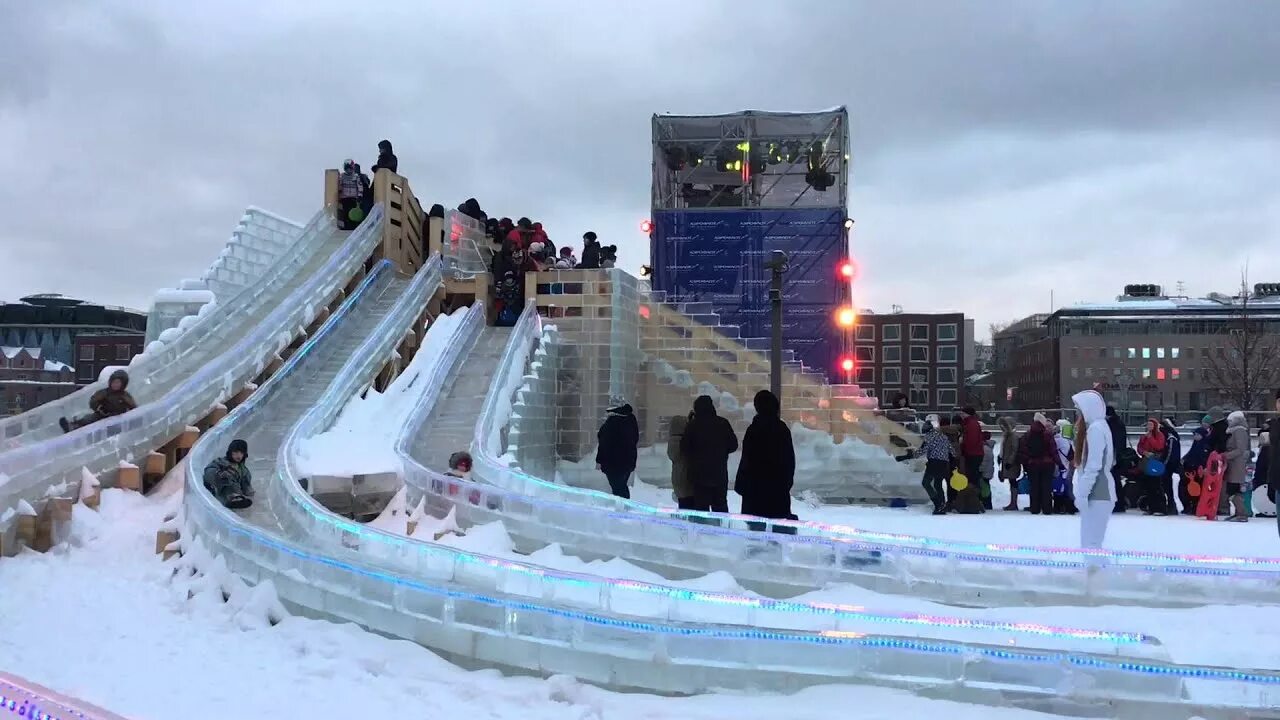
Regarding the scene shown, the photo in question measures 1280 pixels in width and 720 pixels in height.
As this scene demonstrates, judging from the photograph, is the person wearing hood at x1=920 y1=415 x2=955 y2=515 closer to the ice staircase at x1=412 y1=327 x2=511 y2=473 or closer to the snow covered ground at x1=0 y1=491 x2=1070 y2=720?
the ice staircase at x1=412 y1=327 x2=511 y2=473

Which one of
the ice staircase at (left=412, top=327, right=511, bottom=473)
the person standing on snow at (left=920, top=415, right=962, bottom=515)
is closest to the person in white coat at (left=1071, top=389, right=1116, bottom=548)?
the person standing on snow at (left=920, top=415, right=962, bottom=515)

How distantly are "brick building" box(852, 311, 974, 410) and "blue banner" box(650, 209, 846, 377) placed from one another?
53100 mm

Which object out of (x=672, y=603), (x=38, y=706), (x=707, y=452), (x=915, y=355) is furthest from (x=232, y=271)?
(x=915, y=355)

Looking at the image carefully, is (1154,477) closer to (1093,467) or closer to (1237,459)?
(1237,459)

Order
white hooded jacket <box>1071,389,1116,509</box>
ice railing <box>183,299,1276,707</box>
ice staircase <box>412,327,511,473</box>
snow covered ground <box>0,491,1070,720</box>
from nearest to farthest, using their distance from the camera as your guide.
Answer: ice railing <box>183,299,1276,707</box> < snow covered ground <box>0,491,1070,720</box> < white hooded jacket <box>1071,389,1116,509</box> < ice staircase <box>412,327,511,473</box>

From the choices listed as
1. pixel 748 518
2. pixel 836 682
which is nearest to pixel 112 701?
pixel 836 682

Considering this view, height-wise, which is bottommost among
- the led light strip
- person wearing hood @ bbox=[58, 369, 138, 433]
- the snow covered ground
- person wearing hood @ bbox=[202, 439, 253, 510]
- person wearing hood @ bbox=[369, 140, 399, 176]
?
the snow covered ground

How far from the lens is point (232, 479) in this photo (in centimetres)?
927

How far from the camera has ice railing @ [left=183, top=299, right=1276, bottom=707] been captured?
4.30m

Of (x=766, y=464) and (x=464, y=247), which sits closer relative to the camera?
(x=766, y=464)

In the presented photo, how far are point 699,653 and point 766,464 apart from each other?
2.76 meters

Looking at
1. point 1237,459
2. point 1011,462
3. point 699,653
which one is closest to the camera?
point 699,653

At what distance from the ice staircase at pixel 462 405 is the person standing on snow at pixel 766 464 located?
4694 mm

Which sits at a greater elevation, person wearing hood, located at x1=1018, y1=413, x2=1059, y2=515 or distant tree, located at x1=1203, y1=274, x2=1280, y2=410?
distant tree, located at x1=1203, y1=274, x2=1280, y2=410
